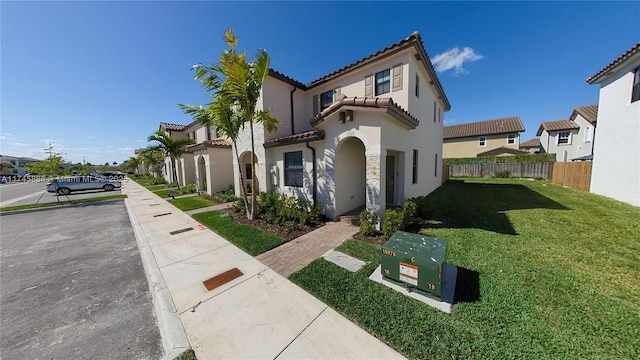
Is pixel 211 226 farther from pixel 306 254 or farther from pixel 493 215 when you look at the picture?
pixel 493 215

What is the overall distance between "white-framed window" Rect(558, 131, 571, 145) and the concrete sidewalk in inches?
1509

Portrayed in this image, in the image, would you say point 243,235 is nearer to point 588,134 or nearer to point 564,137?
point 588,134

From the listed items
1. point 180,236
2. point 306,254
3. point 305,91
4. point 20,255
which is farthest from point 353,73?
point 20,255

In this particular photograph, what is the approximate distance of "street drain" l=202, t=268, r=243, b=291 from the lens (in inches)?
159

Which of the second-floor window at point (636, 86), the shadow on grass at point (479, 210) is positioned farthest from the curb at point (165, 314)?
the second-floor window at point (636, 86)

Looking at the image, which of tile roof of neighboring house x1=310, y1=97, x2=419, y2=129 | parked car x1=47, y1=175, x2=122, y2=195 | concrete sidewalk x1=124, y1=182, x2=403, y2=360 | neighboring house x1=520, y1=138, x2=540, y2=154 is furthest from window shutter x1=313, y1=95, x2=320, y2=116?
neighboring house x1=520, y1=138, x2=540, y2=154

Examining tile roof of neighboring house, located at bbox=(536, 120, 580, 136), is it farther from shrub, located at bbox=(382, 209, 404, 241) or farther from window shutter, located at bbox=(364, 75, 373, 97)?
shrub, located at bbox=(382, 209, 404, 241)

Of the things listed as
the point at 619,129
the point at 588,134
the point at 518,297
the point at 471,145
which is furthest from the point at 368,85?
the point at 588,134

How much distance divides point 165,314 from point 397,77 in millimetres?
9665

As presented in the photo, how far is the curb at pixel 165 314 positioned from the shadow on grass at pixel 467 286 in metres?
4.26

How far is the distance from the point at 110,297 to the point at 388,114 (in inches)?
308

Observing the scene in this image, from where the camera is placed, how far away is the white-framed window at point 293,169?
30.3ft

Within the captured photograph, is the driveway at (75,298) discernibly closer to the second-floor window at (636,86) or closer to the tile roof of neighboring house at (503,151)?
the second-floor window at (636,86)

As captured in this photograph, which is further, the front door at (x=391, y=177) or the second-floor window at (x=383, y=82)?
the front door at (x=391, y=177)
